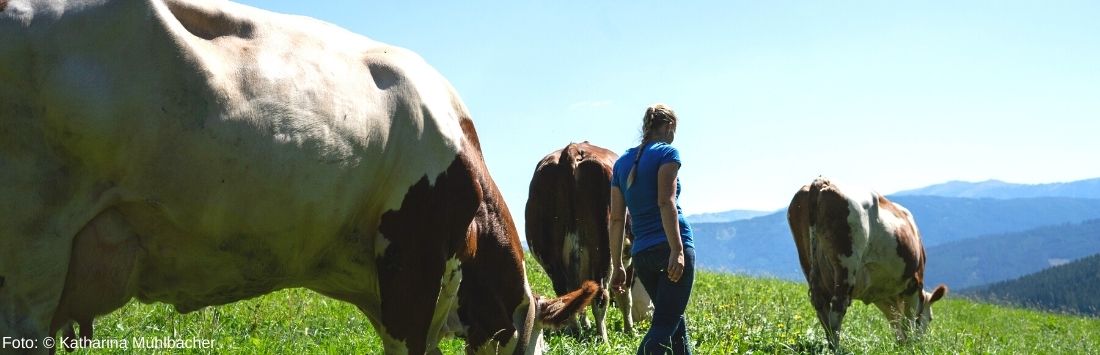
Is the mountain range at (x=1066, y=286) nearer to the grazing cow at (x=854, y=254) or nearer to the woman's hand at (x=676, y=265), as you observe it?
the grazing cow at (x=854, y=254)

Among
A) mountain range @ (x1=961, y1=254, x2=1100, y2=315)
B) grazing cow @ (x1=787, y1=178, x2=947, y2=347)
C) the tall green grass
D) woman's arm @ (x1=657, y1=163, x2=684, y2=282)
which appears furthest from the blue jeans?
mountain range @ (x1=961, y1=254, x2=1100, y2=315)

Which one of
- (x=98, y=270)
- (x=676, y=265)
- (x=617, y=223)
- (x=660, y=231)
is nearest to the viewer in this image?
(x=98, y=270)

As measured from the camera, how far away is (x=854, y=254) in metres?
11.1

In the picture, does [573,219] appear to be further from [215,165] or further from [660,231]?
[215,165]

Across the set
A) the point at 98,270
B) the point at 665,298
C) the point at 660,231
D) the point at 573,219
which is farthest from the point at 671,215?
the point at 573,219

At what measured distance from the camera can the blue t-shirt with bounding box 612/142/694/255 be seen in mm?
6234

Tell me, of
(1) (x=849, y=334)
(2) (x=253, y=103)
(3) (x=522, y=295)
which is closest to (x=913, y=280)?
(1) (x=849, y=334)

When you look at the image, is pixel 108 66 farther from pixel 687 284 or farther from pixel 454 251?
pixel 687 284

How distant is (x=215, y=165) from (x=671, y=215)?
328 centimetres

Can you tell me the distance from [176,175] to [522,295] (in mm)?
2687

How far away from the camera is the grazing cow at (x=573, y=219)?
10031 millimetres

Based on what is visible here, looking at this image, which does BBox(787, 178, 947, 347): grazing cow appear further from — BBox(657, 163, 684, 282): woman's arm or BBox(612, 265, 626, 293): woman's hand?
BBox(657, 163, 684, 282): woman's arm

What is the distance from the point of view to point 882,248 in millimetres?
11914

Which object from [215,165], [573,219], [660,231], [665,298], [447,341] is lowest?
[447,341]
